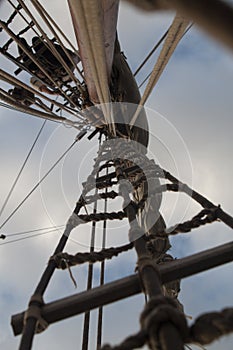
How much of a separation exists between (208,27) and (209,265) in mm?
908

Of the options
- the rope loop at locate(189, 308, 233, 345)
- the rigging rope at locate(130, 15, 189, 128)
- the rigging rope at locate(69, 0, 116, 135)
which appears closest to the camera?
the rope loop at locate(189, 308, 233, 345)

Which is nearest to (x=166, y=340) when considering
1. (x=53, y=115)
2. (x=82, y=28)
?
(x=82, y=28)

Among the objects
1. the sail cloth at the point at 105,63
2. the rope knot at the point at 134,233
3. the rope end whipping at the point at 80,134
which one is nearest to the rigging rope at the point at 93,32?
the sail cloth at the point at 105,63

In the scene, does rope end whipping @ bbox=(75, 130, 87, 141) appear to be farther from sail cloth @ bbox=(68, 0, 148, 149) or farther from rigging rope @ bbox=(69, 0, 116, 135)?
rigging rope @ bbox=(69, 0, 116, 135)

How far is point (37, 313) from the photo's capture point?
1.24m

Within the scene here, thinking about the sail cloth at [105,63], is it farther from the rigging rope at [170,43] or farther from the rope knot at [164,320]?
the rope knot at [164,320]

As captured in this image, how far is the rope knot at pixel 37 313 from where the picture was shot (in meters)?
1.23

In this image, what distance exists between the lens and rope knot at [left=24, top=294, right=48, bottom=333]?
123 cm

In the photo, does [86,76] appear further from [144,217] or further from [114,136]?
[144,217]

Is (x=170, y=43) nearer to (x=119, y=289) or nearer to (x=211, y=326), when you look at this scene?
(x=119, y=289)

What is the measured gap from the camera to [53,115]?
192 inches

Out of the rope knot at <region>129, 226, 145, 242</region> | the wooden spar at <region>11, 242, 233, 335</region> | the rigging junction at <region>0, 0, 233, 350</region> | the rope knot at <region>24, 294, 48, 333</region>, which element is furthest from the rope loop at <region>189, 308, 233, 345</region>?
the rope knot at <region>129, 226, 145, 242</region>

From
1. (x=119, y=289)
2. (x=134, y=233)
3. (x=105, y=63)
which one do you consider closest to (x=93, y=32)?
(x=105, y=63)

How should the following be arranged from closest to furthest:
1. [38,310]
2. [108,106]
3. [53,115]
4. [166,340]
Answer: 1. [166,340]
2. [38,310]
3. [108,106]
4. [53,115]
